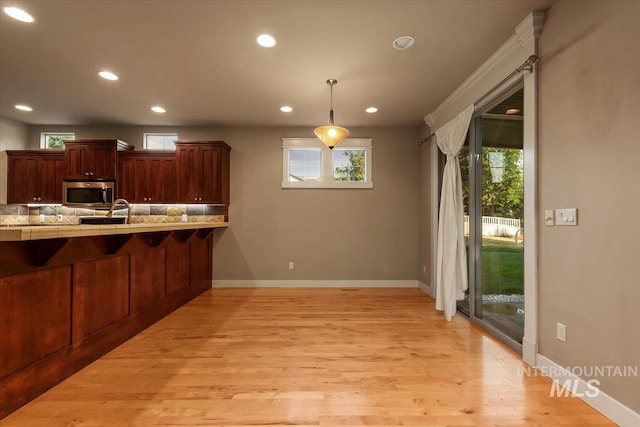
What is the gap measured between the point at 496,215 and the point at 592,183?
1.18 m

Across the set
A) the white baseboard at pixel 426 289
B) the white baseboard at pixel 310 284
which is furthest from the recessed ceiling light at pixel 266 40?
the white baseboard at pixel 426 289

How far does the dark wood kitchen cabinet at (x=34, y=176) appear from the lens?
179 inches

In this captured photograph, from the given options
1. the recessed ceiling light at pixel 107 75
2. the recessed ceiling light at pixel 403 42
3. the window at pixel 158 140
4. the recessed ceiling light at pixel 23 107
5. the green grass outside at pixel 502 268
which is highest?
the recessed ceiling light at pixel 23 107

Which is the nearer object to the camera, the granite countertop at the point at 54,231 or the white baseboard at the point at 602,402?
the granite countertop at the point at 54,231

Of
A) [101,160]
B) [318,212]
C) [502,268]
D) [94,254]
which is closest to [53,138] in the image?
[101,160]

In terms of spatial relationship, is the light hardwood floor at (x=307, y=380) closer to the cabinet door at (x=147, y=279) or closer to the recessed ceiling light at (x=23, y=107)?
the cabinet door at (x=147, y=279)

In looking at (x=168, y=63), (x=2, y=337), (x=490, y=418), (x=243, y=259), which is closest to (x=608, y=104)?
(x=490, y=418)

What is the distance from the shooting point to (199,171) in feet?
14.8

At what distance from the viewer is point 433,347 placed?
2623 mm

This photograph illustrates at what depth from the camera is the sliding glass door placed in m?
2.62

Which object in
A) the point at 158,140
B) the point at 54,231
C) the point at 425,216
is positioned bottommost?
the point at 54,231

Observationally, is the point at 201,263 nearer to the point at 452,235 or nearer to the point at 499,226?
the point at 452,235

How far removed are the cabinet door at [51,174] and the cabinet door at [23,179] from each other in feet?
0.25

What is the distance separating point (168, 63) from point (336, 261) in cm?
366
